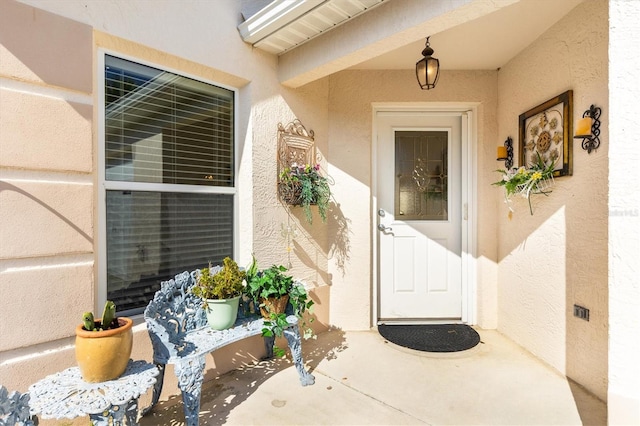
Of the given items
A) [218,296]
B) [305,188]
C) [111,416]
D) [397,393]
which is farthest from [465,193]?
[111,416]

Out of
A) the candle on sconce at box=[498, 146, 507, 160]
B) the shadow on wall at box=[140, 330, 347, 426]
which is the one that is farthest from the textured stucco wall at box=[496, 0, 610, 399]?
the shadow on wall at box=[140, 330, 347, 426]

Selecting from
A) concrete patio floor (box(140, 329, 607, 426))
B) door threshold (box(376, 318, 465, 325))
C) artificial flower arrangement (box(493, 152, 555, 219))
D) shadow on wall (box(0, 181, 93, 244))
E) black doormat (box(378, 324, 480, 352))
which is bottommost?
concrete patio floor (box(140, 329, 607, 426))

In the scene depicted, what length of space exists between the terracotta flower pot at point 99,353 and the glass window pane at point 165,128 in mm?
957

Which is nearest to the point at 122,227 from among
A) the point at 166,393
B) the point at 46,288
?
the point at 46,288

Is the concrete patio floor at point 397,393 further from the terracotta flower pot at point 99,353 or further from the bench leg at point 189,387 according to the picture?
the terracotta flower pot at point 99,353

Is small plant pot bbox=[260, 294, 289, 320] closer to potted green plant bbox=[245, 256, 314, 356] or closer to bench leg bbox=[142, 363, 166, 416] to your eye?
potted green plant bbox=[245, 256, 314, 356]

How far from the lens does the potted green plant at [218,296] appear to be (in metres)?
1.99

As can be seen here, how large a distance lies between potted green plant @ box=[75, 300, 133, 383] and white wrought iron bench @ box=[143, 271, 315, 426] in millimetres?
260

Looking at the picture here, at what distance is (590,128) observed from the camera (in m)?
2.04

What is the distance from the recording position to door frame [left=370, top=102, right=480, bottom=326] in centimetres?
317

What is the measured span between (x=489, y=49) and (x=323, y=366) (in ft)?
9.87

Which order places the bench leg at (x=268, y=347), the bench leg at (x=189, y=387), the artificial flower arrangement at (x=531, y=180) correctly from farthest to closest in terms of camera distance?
1. the bench leg at (x=268, y=347)
2. the artificial flower arrangement at (x=531, y=180)
3. the bench leg at (x=189, y=387)
